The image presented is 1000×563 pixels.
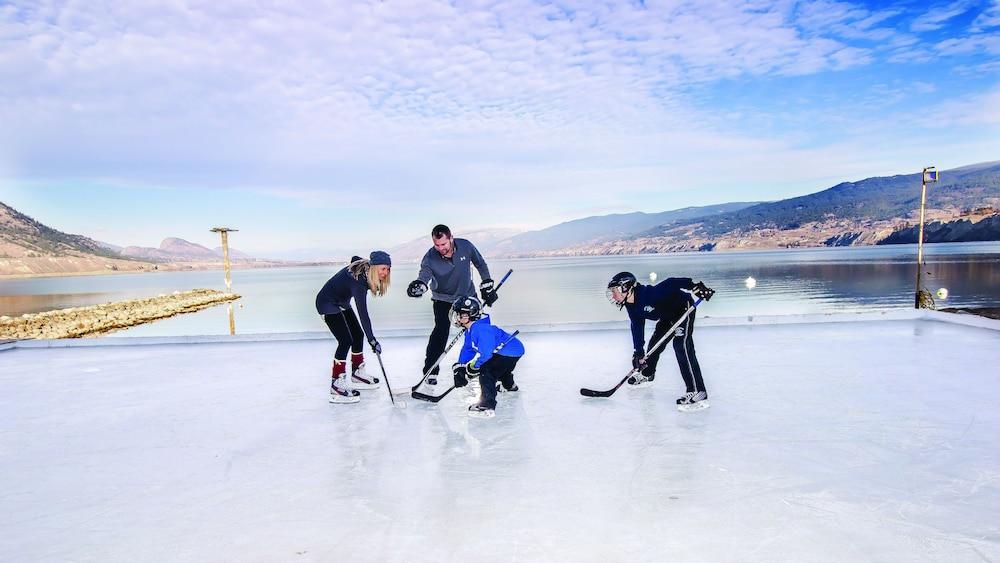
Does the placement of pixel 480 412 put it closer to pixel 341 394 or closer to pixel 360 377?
pixel 341 394

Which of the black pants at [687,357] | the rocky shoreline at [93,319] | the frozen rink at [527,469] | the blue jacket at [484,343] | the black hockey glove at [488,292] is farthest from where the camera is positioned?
the rocky shoreline at [93,319]

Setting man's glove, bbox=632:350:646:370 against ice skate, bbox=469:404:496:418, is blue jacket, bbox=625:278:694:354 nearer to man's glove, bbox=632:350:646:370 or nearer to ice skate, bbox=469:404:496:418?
man's glove, bbox=632:350:646:370

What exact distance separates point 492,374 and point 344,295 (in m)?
1.63

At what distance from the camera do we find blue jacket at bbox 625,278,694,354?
460cm

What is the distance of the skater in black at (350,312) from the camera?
4.75 metres

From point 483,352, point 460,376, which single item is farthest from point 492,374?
point 460,376

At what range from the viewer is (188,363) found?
7004 millimetres

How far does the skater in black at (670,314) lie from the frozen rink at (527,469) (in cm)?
26

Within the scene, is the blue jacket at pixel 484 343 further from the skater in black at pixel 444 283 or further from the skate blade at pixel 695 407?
the skate blade at pixel 695 407

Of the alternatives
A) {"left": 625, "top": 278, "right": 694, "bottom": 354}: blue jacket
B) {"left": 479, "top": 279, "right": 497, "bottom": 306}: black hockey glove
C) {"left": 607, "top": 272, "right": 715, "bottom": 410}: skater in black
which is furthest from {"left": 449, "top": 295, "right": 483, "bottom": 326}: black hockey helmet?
{"left": 625, "top": 278, "right": 694, "bottom": 354}: blue jacket

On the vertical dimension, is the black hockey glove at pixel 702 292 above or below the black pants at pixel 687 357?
above

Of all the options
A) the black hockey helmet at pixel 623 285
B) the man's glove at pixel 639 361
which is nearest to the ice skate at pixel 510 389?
the man's glove at pixel 639 361

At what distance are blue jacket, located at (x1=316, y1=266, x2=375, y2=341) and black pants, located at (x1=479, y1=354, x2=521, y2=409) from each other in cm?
109

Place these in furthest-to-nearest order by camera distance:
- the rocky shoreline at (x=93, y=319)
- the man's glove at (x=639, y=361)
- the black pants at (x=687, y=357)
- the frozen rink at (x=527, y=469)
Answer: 1. the rocky shoreline at (x=93, y=319)
2. the man's glove at (x=639, y=361)
3. the black pants at (x=687, y=357)
4. the frozen rink at (x=527, y=469)
